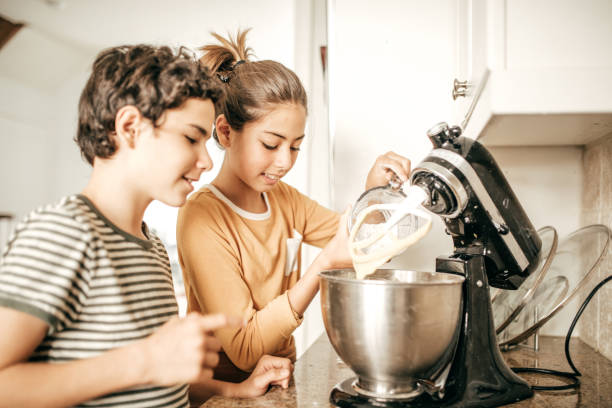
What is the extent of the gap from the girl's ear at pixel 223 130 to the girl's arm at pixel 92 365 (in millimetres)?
561

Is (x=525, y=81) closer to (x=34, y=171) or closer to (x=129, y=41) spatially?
(x=129, y=41)

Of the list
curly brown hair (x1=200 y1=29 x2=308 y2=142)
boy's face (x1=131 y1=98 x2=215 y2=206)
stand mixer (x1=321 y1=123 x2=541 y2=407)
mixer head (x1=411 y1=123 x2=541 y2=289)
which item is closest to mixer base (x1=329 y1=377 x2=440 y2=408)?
stand mixer (x1=321 y1=123 x2=541 y2=407)

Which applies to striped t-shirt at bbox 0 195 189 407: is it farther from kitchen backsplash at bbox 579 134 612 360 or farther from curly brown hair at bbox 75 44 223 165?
kitchen backsplash at bbox 579 134 612 360

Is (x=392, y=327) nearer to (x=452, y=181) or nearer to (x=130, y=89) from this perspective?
(x=452, y=181)

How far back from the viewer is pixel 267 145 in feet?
3.19

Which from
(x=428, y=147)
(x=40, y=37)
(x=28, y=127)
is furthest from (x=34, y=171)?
(x=428, y=147)

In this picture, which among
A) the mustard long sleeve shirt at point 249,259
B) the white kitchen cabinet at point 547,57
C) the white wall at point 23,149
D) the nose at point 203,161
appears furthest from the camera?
the white wall at point 23,149

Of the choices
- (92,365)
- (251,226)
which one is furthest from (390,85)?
(92,365)

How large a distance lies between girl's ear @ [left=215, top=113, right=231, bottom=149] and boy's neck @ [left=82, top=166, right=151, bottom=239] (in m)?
0.36

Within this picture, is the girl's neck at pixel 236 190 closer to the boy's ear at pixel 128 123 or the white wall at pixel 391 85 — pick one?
the white wall at pixel 391 85

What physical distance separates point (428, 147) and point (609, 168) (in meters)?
0.44

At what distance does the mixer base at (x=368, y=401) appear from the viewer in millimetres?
588

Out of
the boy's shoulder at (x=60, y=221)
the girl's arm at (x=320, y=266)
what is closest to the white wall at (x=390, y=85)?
the girl's arm at (x=320, y=266)

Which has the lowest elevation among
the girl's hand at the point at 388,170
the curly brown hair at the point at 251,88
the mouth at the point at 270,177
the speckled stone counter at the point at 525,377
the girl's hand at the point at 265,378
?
the speckled stone counter at the point at 525,377
